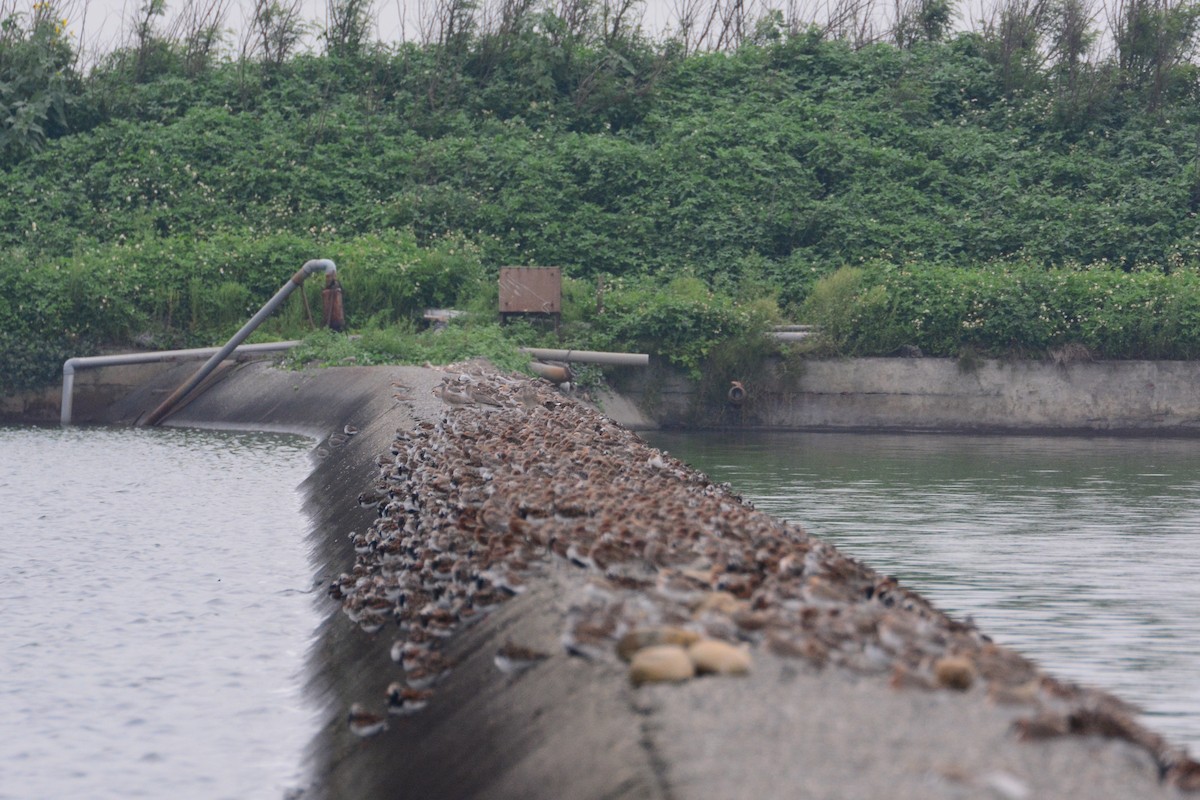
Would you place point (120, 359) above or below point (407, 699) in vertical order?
above

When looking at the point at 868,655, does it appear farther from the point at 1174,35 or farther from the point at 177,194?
the point at 1174,35

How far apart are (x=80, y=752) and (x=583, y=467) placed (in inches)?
136

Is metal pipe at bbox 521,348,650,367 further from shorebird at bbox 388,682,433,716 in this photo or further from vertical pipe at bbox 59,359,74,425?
shorebird at bbox 388,682,433,716

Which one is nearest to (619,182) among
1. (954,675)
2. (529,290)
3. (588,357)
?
(529,290)

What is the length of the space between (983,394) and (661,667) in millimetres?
22669

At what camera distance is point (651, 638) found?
4.18 meters

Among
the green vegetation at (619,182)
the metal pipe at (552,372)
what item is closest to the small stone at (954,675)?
the green vegetation at (619,182)

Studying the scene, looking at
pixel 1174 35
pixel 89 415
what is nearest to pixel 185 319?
pixel 89 415

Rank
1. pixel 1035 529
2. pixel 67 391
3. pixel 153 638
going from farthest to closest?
pixel 67 391 < pixel 1035 529 < pixel 153 638

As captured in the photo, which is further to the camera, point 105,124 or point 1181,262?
point 105,124

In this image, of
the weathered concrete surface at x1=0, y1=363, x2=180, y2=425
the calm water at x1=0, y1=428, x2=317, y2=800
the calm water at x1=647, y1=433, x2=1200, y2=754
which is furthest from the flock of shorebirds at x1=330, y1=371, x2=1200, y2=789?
the weathered concrete surface at x1=0, y1=363, x2=180, y2=425

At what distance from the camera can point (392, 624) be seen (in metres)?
6.81

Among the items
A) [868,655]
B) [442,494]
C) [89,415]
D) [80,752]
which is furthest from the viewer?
[89,415]

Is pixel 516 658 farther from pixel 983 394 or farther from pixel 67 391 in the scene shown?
pixel 983 394
